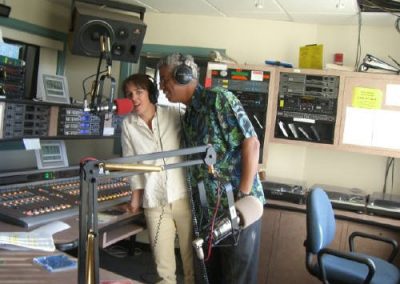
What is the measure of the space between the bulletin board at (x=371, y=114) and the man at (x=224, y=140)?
1.44 meters

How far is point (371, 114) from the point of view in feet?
10.2

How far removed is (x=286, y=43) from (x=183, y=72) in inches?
77.3

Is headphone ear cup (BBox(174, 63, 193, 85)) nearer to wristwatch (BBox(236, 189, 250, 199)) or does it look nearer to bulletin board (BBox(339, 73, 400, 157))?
wristwatch (BBox(236, 189, 250, 199))

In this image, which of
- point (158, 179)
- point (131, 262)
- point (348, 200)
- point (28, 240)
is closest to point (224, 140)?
point (158, 179)

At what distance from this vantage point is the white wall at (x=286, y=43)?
344 centimetres

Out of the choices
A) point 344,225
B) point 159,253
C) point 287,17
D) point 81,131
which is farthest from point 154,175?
point 287,17

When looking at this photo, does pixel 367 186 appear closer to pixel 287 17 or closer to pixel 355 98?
pixel 355 98

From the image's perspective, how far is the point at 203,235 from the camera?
1059 mm

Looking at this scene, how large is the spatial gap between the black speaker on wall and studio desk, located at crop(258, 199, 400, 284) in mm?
1647

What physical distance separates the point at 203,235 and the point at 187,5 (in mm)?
2746

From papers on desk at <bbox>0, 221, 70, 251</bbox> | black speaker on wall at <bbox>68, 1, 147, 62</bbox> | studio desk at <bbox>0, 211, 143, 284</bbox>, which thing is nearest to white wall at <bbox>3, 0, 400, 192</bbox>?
black speaker on wall at <bbox>68, 1, 147, 62</bbox>

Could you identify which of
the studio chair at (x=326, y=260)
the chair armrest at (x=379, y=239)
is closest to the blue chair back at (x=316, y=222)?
the studio chair at (x=326, y=260)

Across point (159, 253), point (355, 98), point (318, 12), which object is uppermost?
point (318, 12)

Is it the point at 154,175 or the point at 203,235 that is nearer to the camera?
the point at 203,235
